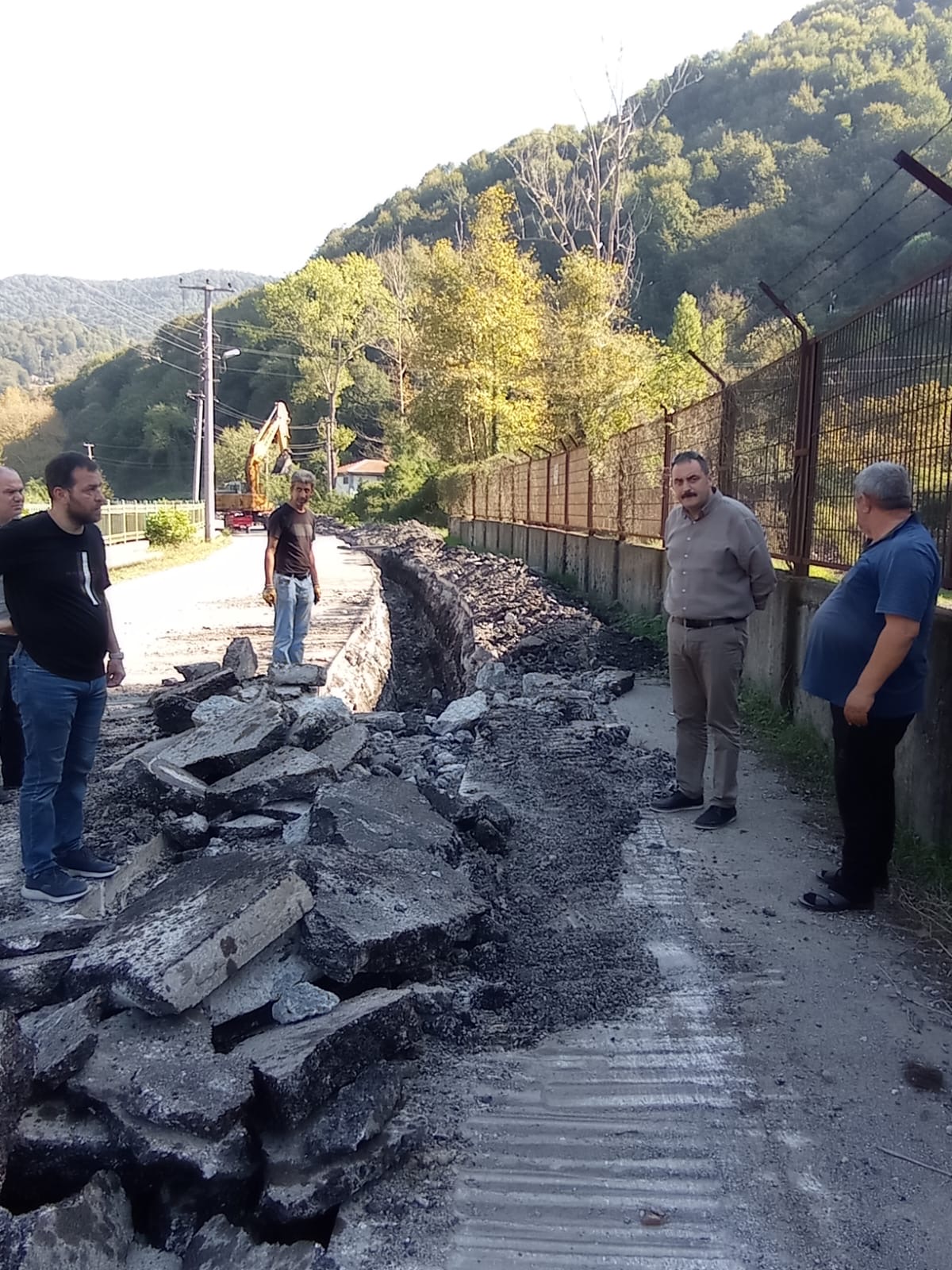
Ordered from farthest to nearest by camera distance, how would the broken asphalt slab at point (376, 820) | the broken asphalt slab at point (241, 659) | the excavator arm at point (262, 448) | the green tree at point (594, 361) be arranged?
the excavator arm at point (262, 448) < the green tree at point (594, 361) < the broken asphalt slab at point (241, 659) < the broken asphalt slab at point (376, 820)

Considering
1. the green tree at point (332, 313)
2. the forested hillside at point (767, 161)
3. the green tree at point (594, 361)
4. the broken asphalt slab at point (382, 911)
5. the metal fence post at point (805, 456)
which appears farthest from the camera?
the green tree at point (332, 313)

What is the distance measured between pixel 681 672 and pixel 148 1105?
3.29m

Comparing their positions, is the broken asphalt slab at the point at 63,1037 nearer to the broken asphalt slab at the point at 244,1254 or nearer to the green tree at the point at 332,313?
the broken asphalt slab at the point at 244,1254

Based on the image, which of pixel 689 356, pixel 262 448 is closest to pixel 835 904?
pixel 689 356

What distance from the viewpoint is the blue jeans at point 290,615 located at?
25.9 ft

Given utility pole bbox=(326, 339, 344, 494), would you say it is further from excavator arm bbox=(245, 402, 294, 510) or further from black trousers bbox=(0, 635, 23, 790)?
black trousers bbox=(0, 635, 23, 790)

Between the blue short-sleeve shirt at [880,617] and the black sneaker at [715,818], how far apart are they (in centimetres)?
125

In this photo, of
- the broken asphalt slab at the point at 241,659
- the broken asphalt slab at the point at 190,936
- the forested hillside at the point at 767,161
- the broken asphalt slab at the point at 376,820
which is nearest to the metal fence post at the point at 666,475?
the broken asphalt slab at the point at 241,659

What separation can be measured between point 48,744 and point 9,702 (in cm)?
175

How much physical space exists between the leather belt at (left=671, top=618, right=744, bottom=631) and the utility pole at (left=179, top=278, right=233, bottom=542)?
29733 mm

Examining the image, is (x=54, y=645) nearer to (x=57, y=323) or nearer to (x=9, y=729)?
(x=9, y=729)

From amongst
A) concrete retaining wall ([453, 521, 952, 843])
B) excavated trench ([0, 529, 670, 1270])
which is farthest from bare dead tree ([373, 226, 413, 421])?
excavated trench ([0, 529, 670, 1270])

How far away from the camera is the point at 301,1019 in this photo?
112 inches

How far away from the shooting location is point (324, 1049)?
8.29ft
